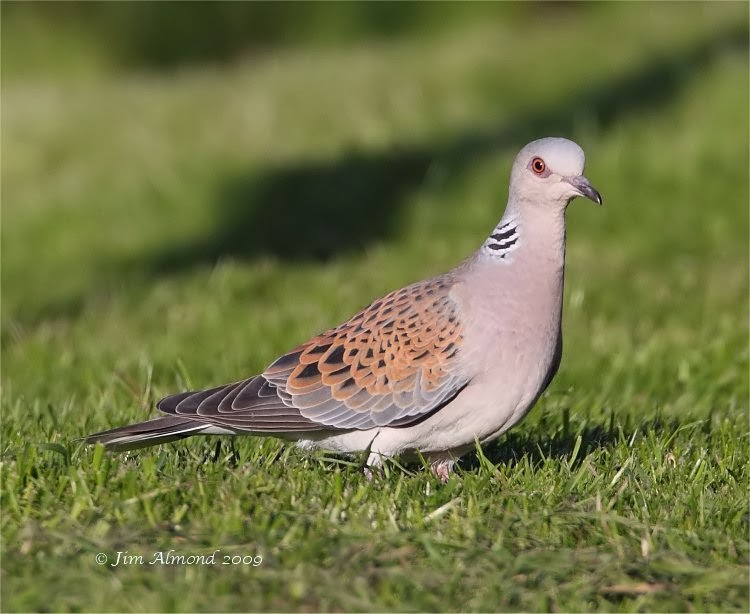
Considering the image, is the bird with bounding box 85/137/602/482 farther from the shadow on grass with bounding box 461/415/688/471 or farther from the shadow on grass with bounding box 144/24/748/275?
the shadow on grass with bounding box 144/24/748/275

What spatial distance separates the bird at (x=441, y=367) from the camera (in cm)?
490

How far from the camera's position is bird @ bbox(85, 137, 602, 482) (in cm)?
490

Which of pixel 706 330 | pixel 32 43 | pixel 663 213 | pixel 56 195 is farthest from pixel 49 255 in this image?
pixel 32 43

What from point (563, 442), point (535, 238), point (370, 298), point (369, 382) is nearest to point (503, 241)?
point (535, 238)

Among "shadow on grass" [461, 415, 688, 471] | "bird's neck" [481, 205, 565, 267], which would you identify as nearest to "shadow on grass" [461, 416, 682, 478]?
"shadow on grass" [461, 415, 688, 471]

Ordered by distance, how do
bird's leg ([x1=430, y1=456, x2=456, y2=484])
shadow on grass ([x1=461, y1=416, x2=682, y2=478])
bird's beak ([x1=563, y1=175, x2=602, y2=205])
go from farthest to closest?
shadow on grass ([x1=461, y1=416, x2=682, y2=478]) → bird's leg ([x1=430, y1=456, x2=456, y2=484]) → bird's beak ([x1=563, y1=175, x2=602, y2=205])

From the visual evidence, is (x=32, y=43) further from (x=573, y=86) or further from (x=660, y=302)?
(x=660, y=302)

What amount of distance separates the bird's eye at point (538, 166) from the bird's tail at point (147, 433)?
5.33ft

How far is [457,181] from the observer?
12.0m

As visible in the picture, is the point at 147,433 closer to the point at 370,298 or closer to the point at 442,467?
the point at 442,467

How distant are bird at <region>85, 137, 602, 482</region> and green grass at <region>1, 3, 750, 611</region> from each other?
147 mm

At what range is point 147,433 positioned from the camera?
16.3 ft

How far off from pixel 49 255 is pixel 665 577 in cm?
883

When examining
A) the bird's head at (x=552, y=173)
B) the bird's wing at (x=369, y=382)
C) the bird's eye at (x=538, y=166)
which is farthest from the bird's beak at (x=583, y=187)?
the bird's wing at (x=369, y=382)
